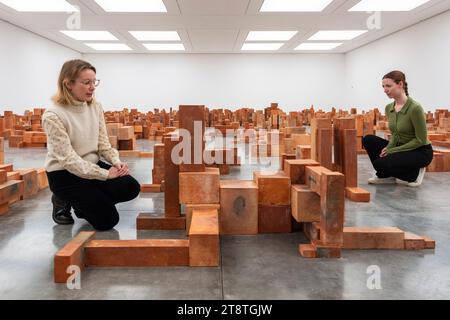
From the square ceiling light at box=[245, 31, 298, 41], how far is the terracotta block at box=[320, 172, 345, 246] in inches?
399

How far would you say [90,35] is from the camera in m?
12.1

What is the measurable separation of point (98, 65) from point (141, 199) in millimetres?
13988

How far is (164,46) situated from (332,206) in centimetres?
1315

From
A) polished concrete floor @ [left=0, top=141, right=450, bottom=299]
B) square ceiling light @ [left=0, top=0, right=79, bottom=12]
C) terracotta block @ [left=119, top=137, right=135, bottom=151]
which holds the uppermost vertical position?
square ceiling light @ [left=0, top=0, right=79, bottom=12]

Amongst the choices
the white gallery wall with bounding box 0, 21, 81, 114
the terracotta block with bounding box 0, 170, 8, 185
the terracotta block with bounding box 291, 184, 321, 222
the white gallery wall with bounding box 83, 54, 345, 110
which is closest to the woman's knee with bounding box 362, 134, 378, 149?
the terracotta block with bounding box 291, 184, 321, 222

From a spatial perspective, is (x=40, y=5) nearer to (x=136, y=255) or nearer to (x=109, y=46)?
(x=109, y=46)

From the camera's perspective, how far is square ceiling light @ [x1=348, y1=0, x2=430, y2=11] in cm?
823

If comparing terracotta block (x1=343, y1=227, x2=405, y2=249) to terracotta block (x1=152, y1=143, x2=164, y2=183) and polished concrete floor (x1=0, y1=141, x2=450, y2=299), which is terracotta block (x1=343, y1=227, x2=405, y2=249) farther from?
terracotta block (x1=152, y1=143, x2=164, y2=183)

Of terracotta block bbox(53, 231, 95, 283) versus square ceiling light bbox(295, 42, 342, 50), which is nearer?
terracotta block bbox(53, 231, 95, 283)

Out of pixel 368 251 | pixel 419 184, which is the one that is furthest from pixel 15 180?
pixel 419 184

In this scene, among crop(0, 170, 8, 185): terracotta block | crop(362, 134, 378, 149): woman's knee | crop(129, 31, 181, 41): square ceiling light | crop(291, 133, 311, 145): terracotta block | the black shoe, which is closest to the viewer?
the black shoe

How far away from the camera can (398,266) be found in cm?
195

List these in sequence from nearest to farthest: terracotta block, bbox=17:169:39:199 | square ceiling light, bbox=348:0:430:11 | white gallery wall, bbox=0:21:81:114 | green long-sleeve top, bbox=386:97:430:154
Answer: terracotta block, bbox=17:169:39:199, green long-sleeve top, bbox=386:97:430:154, square ceiling light, bbox=348:0:430:11, white gallery wall, bbox=0:21:81:114
